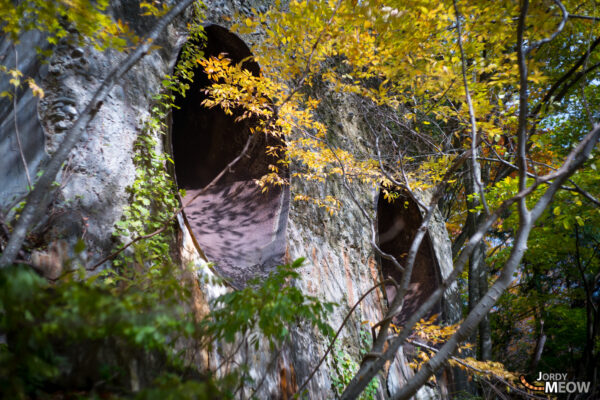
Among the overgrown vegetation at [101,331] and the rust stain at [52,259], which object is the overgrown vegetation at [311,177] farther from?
the rust stain at [52,259]

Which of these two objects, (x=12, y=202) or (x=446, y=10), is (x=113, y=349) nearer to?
(x=12, y=202)

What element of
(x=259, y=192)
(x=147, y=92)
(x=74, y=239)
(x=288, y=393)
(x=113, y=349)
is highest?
(x=147, y=92)

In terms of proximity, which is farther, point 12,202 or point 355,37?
point 355,37

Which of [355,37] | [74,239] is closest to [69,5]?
[74,239]

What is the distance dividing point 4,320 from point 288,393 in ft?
9.96

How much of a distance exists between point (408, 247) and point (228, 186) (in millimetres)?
4934

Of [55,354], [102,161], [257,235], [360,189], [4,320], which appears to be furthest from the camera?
[360,189]

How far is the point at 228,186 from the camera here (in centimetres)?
566

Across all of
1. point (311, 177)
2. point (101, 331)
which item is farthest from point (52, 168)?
point (311, 177)

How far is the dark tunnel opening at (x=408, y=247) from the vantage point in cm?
838

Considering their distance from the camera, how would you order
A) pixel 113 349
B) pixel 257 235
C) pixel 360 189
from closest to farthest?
pixel 113 349 < pixel 257 235 < pixel 360 189

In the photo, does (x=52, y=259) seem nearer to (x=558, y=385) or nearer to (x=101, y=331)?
(x=101, y=331)

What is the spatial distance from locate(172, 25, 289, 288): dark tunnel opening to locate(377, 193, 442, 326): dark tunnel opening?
4005mm

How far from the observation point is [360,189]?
22.7ft
